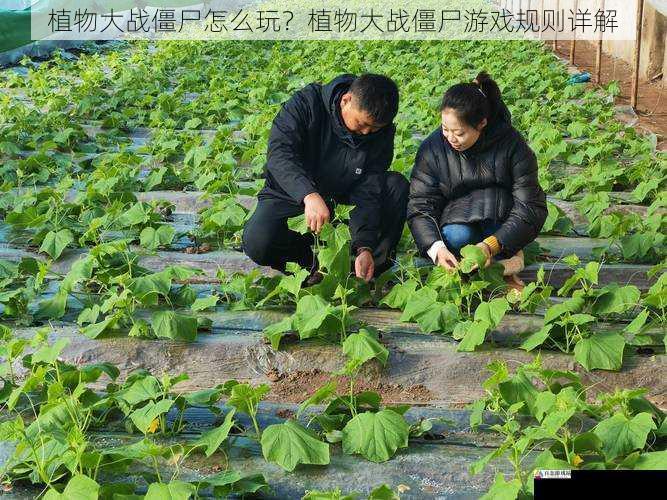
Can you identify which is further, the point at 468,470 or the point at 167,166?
the point at 167,166

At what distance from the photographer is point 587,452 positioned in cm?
275

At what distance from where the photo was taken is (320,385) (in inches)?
136

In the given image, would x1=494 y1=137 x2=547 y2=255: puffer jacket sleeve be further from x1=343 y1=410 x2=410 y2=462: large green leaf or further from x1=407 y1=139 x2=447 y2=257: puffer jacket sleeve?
x1=343 y1=410 x2=410 y2=462: large green leaf

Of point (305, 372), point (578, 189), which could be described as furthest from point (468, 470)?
point (578, 189)

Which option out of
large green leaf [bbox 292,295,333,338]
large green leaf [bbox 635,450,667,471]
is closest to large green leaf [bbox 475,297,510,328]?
large green leaf [bbox 292,295,333,338]

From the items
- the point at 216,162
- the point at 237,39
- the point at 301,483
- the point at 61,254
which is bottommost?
the point at 301,483

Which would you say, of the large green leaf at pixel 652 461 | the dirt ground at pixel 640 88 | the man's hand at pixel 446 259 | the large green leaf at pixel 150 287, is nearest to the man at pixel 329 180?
the man's hand at pixel 446 259

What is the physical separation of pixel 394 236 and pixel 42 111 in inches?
200

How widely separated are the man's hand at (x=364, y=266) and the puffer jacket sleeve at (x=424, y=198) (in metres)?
0.26

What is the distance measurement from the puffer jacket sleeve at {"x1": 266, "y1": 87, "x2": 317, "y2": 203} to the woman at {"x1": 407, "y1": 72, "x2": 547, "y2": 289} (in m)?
0.53

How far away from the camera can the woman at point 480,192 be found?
13.6 ft

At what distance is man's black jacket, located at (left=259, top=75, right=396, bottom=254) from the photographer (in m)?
4.29

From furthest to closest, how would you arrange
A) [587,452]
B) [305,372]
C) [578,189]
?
[578,189] → [305,372] → [587,452]

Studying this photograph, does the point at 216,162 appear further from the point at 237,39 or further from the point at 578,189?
the point at 237,39
